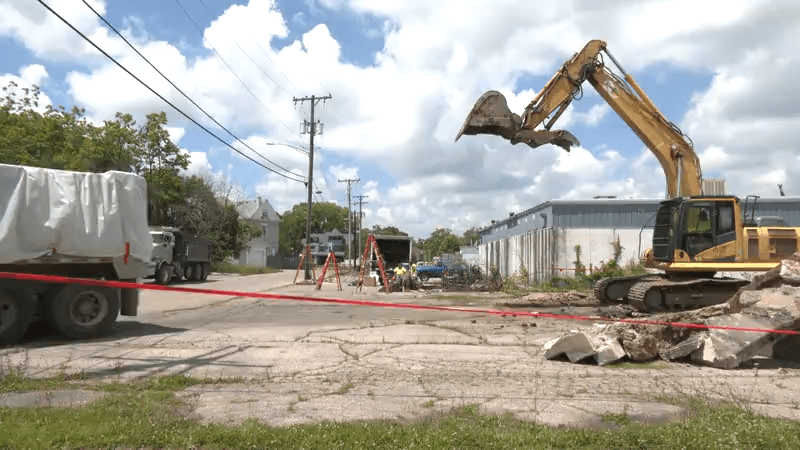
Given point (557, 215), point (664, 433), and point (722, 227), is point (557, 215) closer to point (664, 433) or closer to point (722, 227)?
point (722, 227)

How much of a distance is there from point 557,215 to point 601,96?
20.4 metres

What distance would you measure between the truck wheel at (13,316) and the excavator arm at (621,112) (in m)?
11.3

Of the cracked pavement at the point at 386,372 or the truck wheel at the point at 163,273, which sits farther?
the truck wheel at the point at 163,273

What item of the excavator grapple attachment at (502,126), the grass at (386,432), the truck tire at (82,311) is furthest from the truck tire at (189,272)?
the grass at (386,432)

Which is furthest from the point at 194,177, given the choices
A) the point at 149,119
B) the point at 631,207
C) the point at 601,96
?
the point at 601,96

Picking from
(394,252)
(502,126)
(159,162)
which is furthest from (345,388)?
(159,162)

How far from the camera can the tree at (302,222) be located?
11488cm

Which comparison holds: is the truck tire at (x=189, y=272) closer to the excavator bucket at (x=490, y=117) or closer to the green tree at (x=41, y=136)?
the green tree at (x=41, y=136)

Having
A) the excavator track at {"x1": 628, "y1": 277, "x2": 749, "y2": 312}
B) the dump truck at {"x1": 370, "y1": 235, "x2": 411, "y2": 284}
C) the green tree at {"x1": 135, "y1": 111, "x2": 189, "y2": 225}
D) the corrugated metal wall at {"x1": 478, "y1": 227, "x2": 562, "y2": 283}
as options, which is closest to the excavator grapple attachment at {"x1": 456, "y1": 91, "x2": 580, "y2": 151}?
the excavator track at {"x1": 628, "y1": 277, "x2": 749, "y2": 312}

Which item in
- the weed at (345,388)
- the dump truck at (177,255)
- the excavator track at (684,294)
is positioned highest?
the dump truck at (177,255)

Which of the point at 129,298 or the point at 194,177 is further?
the point at 194,177

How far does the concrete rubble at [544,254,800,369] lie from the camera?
29.0ft

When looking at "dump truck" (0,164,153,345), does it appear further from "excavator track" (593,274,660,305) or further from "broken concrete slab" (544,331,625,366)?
"excavator track" (593,274,660,305)

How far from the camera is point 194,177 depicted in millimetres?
54281
